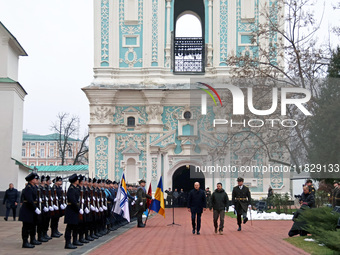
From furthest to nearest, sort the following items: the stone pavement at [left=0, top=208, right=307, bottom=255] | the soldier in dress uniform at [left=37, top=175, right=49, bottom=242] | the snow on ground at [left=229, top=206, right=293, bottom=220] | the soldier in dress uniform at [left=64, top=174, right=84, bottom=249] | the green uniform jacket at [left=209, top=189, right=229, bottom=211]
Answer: the snow on ground at [left=229, top=206, right=293, bottom=220], the green uniform jacket at [left=209, top=189, right=229, bottom=211], the soldier in dress uniform at [left=37, top=175, right=49, bottom=242], the soldier in dress uniform at [left=64, top=174, right=84, bottom=249], the stone pavement at [left=0, top=208, right=307, bottom=255]

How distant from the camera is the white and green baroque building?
164 feet

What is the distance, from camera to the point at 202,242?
20.0m

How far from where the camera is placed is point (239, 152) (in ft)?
160

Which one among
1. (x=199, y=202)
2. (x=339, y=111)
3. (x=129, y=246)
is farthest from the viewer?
(x=339, y=111)

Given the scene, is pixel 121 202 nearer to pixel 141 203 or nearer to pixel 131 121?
pixel 141 203

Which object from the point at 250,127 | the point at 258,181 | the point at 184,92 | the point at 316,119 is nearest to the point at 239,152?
the point at 258,181

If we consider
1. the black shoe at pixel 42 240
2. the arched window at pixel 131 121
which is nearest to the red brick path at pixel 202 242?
the black shoe at pixel 42 240

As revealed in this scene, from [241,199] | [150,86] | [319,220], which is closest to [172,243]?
[319,220]

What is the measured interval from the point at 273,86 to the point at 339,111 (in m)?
8.71

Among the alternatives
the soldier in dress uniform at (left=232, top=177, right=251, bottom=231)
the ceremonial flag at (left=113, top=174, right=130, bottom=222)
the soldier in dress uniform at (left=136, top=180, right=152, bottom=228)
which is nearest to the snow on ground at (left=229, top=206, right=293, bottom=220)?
the soldier in dress uniform at (left=136, top=180, right=152, bottom=228)

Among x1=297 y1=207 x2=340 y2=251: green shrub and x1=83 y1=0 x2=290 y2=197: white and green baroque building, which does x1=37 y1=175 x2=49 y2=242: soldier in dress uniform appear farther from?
x1=83 y1=0 x2=290 y2=197: white and green baroque building

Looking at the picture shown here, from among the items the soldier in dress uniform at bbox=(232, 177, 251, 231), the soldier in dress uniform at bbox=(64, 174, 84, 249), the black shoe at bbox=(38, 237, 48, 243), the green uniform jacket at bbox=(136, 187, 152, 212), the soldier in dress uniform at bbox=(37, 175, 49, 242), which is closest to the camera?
the soldier in dress uniform at bbox=(64, 174, 84, 249)

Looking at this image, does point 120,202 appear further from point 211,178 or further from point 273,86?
point 211,178

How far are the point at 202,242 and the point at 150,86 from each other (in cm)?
3106
